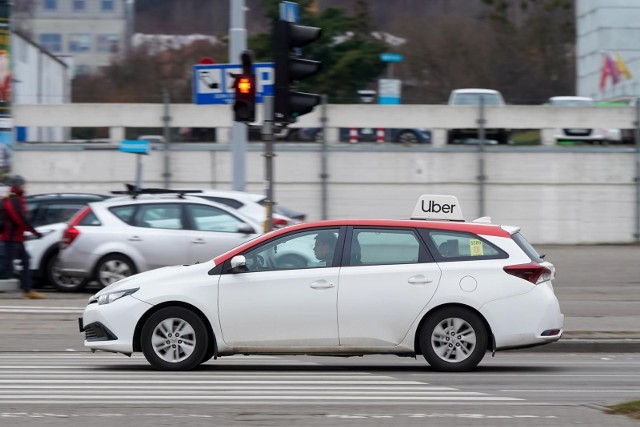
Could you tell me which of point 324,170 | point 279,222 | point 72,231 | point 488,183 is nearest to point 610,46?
point 488,183

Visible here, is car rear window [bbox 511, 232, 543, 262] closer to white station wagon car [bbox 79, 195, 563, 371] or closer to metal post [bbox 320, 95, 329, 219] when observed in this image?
white station wagon car [bbox 79, 195, 563, 371]

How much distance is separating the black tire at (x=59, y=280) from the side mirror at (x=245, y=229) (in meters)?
2.72

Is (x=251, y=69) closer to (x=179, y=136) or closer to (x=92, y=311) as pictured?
(x=92, y=311)

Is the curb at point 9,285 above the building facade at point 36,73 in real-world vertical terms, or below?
below

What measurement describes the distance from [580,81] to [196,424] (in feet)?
174

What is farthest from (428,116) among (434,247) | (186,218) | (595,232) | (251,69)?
(434,247)

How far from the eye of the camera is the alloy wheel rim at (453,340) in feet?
33.3

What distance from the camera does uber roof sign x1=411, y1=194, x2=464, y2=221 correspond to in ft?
35.1

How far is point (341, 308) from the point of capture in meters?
10.1

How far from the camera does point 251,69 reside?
13.9 metres

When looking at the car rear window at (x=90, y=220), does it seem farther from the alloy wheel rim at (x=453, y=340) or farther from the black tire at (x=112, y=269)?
the alloy wheel rim at (x=453, y=340)

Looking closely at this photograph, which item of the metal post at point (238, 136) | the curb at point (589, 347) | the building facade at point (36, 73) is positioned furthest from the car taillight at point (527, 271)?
the building facade at point (36, 73)

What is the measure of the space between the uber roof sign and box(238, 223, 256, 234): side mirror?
707cm

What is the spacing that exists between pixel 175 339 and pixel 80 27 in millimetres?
102883
